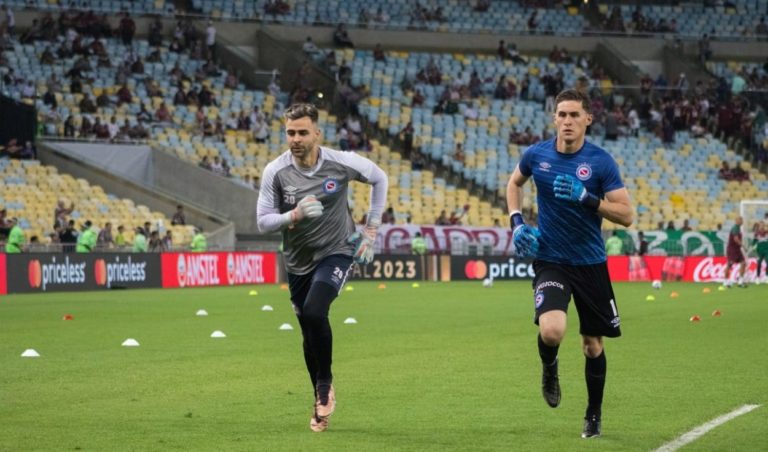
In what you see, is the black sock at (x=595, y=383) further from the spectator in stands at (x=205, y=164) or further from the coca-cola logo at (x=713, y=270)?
the spectator in stands at (x=205, y=164)

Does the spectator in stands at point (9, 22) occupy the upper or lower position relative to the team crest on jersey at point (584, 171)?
lower

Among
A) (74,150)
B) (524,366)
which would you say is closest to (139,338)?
(524,366)

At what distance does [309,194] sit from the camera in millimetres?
10742

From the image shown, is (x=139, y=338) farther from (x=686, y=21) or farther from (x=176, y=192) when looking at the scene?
(x=686, y=21)

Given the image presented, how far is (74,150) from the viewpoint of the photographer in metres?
44.9

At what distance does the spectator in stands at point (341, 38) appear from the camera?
189ft

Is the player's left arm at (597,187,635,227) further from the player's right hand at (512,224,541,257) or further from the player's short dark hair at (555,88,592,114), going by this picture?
the player's short dark hair at (555,88,592,114)

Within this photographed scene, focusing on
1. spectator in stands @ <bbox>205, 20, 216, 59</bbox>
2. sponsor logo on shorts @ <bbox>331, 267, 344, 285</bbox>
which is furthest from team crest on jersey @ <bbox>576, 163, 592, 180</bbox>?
spectator in stands @ <bbox>205, 20, 216, 59</bbox>

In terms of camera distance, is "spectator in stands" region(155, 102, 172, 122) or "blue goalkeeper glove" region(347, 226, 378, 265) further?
"spectator in stands" region(155, 102, 172, 122)

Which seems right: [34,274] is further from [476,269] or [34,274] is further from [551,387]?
[551,387]

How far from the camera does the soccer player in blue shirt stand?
9938 mm

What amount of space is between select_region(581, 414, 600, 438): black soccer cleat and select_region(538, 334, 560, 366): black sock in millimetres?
500

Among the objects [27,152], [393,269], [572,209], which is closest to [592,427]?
[572,209]

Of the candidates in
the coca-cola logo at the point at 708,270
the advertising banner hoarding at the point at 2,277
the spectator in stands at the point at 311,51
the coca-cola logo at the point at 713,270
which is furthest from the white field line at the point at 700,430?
the spectator in stands at the point at 311,51
